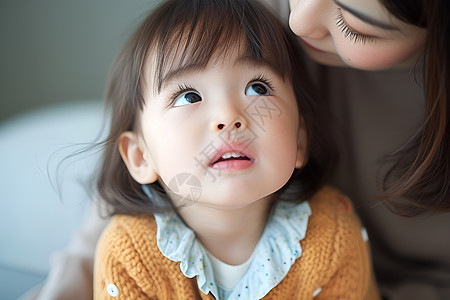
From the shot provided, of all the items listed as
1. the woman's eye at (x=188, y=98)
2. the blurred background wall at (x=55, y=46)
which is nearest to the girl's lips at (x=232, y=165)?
the woman's eye at (x=188, y=98)

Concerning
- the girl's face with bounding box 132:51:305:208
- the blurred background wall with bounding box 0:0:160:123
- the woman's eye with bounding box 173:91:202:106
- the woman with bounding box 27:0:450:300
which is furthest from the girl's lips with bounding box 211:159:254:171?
the blurred background wall with bounding box 0:0:160:123

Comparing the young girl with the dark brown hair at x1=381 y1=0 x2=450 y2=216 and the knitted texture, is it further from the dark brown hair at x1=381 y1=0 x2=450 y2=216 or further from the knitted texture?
the dark brown hair at x1=381 y1=0 x2=450 y2=216

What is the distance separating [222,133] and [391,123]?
456mm

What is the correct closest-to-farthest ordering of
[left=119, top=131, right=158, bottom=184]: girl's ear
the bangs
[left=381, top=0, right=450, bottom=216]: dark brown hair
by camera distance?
1. [left=381, top=0, right=450, bottom=216]: dark brown hair
2. the bangs
3. [left=119, top=131, right=158, bottom=184]: girl's ear

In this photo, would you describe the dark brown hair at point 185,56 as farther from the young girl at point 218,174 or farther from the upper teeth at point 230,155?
the upper teeth at point 230,155

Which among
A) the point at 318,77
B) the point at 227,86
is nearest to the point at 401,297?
the point at 318,77

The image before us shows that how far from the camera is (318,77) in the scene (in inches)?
37.2

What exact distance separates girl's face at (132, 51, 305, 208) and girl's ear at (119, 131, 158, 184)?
0.28 ft

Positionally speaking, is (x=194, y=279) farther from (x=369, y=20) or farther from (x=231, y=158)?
(x=369, y=20)

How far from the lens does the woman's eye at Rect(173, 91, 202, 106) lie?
2.19 feet

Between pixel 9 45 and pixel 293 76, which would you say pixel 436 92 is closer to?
pixel 293 76

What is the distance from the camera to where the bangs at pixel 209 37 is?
65 centimetres

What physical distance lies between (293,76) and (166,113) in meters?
0.25

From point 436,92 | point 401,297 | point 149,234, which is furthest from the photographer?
point 401,297
